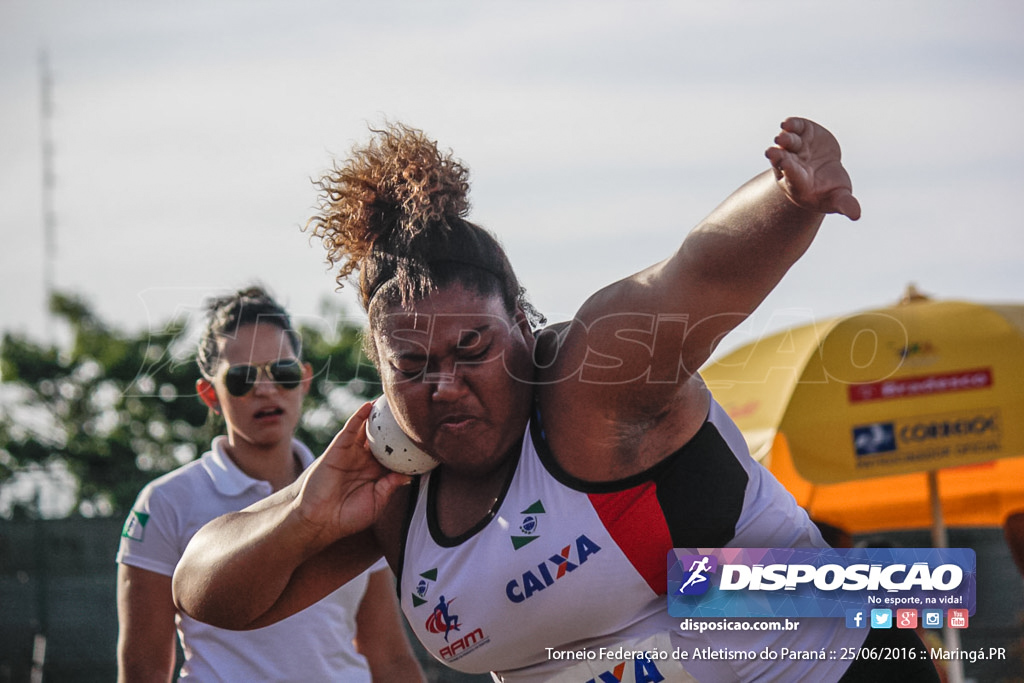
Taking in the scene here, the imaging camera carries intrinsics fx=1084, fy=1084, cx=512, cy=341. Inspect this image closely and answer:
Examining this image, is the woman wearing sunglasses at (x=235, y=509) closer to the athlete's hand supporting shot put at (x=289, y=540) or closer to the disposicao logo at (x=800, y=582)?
the athlete's hand supporting shot put at (x=289, y=540)

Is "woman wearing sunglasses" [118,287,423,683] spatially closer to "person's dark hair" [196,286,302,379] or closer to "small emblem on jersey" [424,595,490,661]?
"person's dark hair" [196,286,302,379]

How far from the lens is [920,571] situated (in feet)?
10.1

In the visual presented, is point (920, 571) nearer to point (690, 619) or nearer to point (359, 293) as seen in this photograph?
point (690, 619)

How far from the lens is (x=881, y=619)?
8.98 ft

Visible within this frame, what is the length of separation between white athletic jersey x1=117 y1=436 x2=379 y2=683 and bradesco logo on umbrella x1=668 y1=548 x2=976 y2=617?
1.86m

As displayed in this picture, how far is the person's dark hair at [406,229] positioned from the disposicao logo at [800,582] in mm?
814

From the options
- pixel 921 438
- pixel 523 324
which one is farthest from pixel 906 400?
pixel 523 324

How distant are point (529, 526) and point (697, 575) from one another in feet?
1.37

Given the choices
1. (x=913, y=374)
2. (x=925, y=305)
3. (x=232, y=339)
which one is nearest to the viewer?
(x=232, y=339)

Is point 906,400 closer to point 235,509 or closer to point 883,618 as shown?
point 883,618

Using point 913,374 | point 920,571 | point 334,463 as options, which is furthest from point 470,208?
point 913,374

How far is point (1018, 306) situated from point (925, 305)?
42 cm

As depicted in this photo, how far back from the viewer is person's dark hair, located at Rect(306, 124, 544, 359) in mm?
2707

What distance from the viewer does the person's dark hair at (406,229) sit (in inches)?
107
